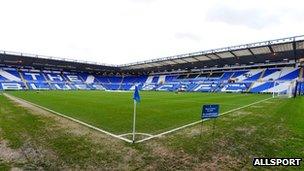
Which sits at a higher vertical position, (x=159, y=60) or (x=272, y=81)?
(x=159, y=60)

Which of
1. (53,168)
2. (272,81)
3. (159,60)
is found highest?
(159,60)

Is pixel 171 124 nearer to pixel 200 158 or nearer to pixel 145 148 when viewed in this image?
pixel 145 148

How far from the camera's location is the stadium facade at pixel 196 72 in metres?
54.2

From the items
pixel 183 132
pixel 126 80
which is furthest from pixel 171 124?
pixel 126 80

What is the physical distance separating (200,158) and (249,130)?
5.60 metres

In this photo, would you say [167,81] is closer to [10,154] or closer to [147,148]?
[147,148]

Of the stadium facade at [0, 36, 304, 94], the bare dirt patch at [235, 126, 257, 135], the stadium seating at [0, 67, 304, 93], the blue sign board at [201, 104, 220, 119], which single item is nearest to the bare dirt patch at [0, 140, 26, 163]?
the blue sign board at [201, 104, 220, 119]

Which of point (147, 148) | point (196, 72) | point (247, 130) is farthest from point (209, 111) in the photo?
point (196, 72)

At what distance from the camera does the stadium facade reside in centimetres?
5425

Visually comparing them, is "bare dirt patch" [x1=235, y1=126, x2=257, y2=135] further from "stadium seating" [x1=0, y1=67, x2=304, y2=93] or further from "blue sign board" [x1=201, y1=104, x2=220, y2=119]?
"stadium seating" [x1=0, y1=67, x2=304, y2=93]

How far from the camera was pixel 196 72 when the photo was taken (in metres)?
83.5

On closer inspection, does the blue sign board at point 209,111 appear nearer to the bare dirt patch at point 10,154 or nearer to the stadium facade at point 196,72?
the bare dirt patch at point 10,154

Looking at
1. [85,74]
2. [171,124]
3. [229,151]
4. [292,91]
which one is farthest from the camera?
[85,74]

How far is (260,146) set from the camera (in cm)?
876
